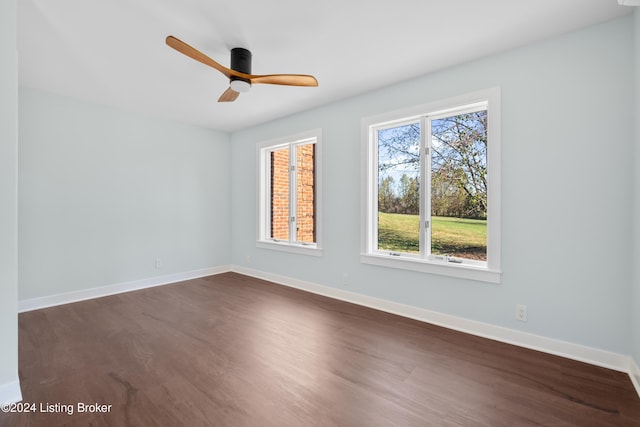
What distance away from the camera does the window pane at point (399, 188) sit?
10.6ft

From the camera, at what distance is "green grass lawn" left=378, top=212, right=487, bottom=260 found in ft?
9.30

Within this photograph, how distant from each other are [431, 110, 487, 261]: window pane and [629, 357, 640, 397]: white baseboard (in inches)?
45.3

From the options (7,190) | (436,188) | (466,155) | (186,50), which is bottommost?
(7,190)

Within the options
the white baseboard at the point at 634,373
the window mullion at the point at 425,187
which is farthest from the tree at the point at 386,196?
the white baseboard at the point at 634,373

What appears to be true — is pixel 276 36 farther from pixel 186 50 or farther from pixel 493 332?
pixel 493 332

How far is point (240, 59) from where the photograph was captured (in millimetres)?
2475

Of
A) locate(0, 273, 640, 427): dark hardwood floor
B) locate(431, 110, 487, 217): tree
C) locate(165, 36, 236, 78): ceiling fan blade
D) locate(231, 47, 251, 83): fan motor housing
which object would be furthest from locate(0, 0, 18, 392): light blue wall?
locate(431, 110, 487, 217): tree

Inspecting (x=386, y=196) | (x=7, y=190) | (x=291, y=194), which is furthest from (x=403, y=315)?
(x=7, y=190)

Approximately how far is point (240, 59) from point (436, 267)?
270 centimetres

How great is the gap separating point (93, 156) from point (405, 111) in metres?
4.05

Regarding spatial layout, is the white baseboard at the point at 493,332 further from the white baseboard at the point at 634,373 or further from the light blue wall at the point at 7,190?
the light blue wall at the point at 7,190

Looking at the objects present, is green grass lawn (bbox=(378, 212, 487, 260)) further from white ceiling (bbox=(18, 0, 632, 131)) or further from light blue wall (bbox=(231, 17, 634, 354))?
white ceiling (bbox=(18, 0, 632, 131))

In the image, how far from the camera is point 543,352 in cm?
236

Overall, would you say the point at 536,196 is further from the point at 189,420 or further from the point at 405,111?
the point at 189,420
